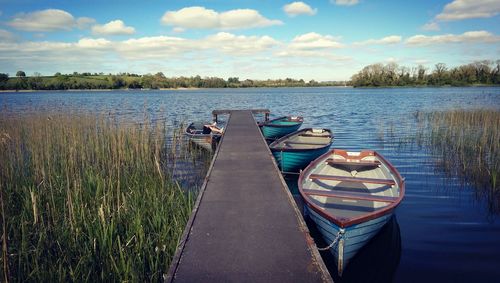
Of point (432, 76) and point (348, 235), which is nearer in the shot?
point (348, 235)

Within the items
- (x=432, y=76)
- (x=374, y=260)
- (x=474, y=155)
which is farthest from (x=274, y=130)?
(x=432, y=76)

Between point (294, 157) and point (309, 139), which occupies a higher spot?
point (309, 139)

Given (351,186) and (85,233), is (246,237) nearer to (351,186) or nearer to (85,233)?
(85,233)

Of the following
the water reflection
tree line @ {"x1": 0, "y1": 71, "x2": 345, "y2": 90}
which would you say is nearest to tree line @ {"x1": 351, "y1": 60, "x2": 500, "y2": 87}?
tree line @ {"x1": 0, "y1": 71, "x2": 345, "y2": 90}

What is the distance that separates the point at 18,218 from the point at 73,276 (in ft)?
8.01

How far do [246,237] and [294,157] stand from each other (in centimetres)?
630

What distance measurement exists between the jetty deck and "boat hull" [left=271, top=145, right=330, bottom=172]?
282cm

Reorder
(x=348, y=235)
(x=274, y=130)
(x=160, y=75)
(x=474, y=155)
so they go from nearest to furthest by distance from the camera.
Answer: (x=348, y=235) → (x=474, y=155) → (x=274, y=130) → (x=160, y=75)

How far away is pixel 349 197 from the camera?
622 centimetres

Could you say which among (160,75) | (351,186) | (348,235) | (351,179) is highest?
(160,75)

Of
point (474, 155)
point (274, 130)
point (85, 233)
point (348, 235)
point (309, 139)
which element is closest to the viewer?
point (348, 235)

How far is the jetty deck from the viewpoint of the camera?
3.74 metres

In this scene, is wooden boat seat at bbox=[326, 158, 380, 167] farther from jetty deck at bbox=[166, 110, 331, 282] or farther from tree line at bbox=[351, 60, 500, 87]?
tree line at bbox=[351, 60, 500, 87]

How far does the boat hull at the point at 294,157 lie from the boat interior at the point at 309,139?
7.52 ft
